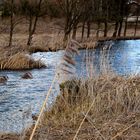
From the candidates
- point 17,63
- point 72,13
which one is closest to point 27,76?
point 17,63

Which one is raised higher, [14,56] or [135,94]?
[135,94]

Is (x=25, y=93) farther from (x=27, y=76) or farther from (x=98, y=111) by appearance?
(x=98, y=111)

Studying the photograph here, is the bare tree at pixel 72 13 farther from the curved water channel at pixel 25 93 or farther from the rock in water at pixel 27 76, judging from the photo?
the rock in water at pixel 27 76

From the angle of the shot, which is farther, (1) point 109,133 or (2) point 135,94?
(2) point 135,94

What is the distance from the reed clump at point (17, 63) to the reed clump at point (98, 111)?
9216 mm

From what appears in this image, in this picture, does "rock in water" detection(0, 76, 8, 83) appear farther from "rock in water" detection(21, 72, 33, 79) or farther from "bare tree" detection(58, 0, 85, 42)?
"bare tree" detection(58, 0, 85, 42)

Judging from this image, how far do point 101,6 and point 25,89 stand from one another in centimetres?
3241

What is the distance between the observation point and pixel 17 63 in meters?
19.8

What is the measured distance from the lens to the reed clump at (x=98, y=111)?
6359 millimetres

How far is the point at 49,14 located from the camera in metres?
49.6

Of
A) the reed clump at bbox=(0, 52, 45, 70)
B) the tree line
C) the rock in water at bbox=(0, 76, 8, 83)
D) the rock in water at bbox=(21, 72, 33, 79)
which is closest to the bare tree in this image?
the tree line

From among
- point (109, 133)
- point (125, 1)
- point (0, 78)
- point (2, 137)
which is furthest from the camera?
point (125, 1)

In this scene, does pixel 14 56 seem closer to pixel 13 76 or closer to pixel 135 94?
pixel 13 76

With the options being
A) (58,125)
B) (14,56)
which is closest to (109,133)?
(58,125)
